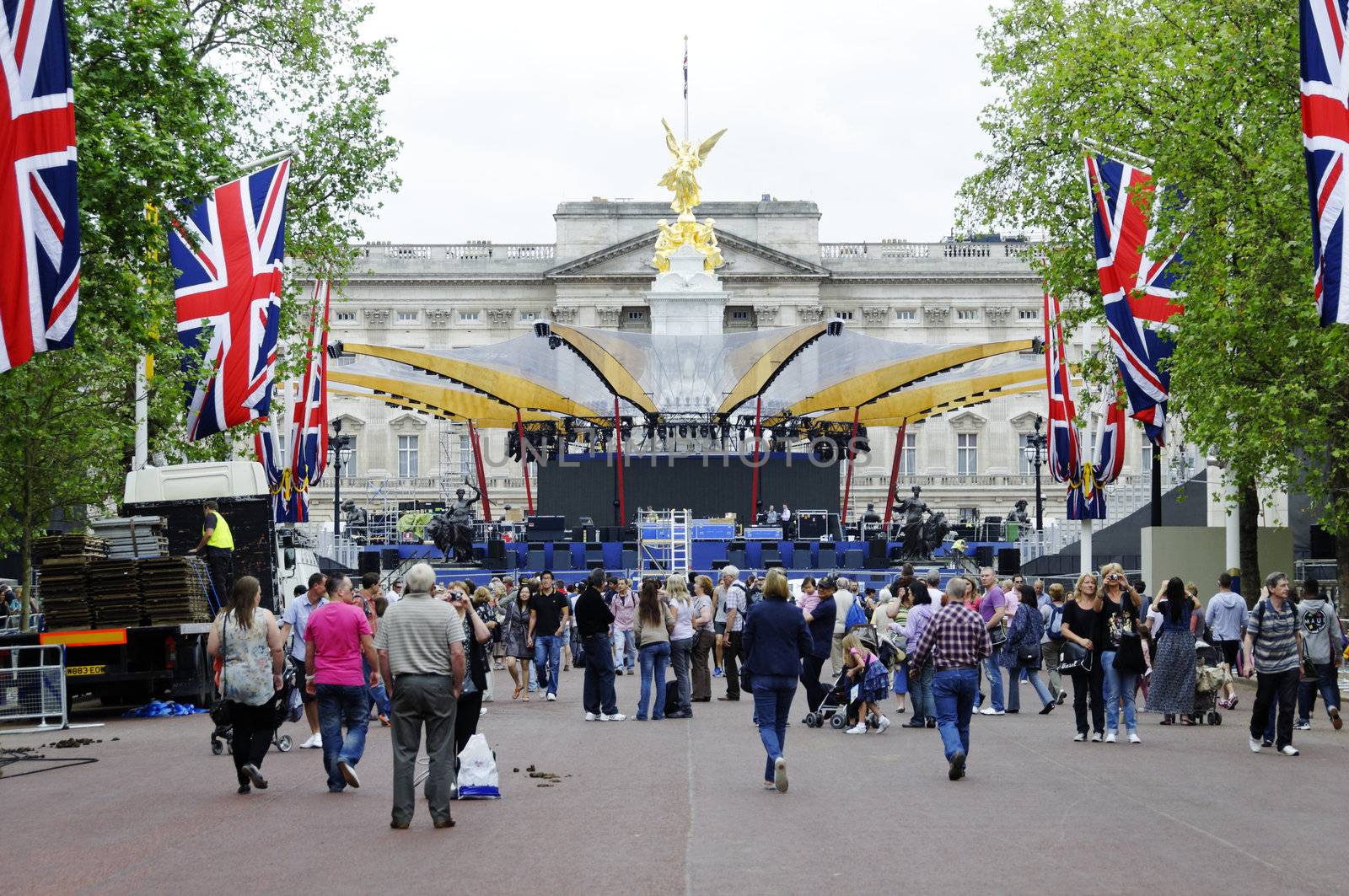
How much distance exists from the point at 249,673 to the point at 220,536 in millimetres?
10338

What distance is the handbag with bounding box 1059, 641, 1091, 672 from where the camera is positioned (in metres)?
16.5

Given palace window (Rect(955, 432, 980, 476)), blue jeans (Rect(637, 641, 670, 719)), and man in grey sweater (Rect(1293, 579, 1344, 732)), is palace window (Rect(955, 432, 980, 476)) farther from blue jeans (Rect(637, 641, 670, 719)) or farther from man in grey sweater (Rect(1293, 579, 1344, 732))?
man in grey sweater (Rect(1293, 579, 1344, 732))

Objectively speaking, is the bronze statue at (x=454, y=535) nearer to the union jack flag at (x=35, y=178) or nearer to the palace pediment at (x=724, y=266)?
the union jack flag at (x=35, y=178)

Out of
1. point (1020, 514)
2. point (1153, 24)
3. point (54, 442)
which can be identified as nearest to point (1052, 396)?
point (1153, 24)

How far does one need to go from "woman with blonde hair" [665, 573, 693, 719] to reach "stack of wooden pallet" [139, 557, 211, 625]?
582 centimetres

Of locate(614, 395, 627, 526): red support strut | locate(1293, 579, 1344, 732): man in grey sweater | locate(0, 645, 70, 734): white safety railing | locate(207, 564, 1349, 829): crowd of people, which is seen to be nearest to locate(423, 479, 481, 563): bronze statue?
locate(614, 395, 627, 526): red support strut

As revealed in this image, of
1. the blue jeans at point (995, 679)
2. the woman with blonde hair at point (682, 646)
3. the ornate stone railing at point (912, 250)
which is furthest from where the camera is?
the ornate stone railing at point (912, 250)

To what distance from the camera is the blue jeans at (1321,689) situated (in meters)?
17.8

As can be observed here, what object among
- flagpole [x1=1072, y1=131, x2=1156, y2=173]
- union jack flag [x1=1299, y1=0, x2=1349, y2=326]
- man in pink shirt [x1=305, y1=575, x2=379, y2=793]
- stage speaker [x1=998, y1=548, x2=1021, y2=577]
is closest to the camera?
man in pink shirt [x1=305, y1=575, x2=379, y2=793]

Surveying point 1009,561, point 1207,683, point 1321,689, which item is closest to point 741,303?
point 1009,561

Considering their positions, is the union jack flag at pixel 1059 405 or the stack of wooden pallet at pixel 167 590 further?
the union jack flag at pixel 1059 405

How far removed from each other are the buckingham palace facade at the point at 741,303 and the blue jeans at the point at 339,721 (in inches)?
3339

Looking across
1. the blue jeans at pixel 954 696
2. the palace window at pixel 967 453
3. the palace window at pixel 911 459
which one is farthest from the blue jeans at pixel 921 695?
the palace window at pixel 967 453

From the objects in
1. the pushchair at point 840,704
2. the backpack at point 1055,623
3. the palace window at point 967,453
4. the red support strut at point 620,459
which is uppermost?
the palace window at point 967,453
